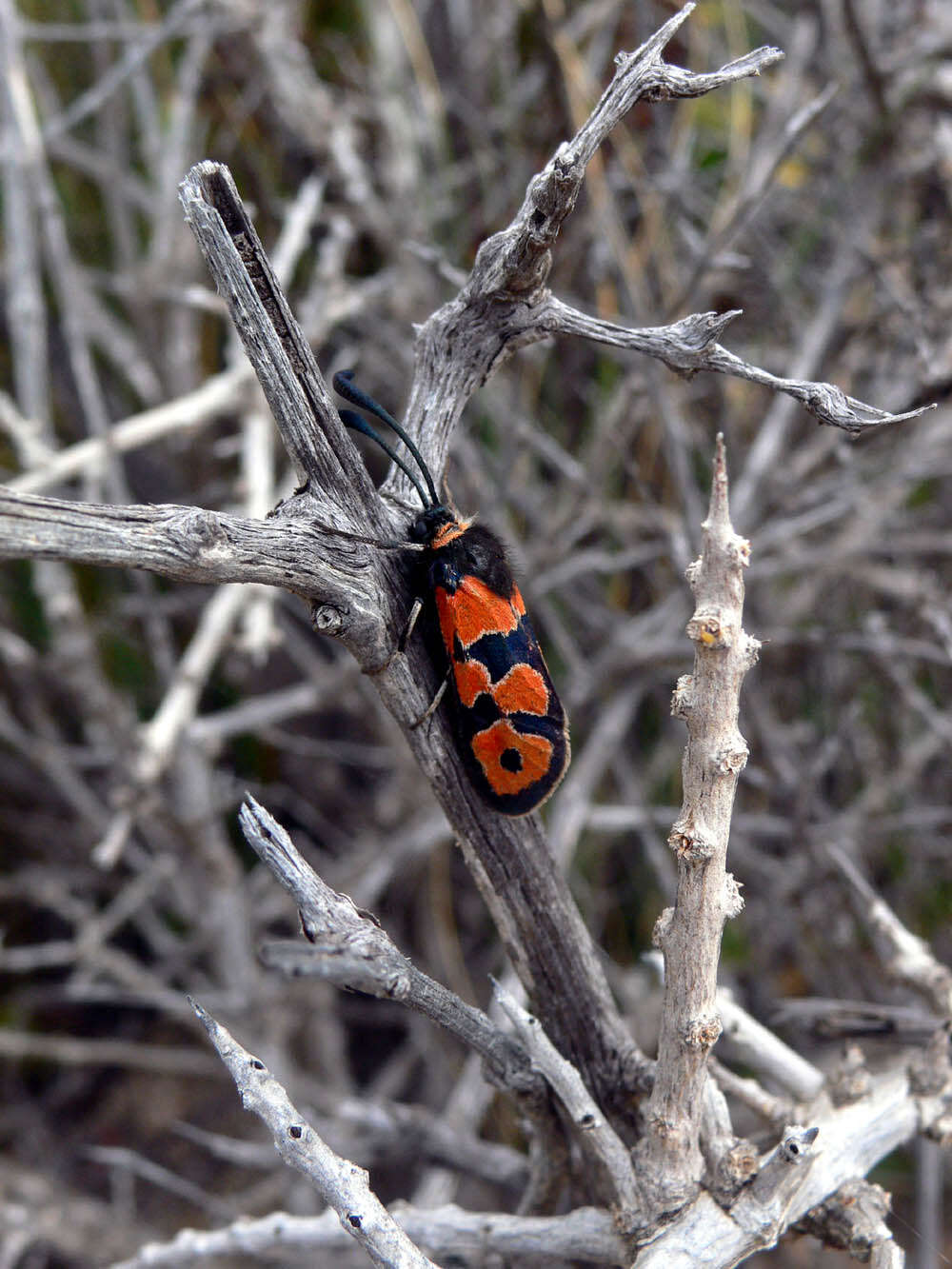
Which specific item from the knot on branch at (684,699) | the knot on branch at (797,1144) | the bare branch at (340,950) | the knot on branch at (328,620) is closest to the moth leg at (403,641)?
the knot on branch at (328,620)

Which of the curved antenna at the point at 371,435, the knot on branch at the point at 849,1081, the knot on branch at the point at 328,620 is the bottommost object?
the knot on branch at the point at 849,1081

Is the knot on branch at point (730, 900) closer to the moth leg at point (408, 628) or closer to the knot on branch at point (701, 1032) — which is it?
the knot on branch at point (701, 1032)

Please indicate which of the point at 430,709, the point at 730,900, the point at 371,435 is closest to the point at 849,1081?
the point at 730,900

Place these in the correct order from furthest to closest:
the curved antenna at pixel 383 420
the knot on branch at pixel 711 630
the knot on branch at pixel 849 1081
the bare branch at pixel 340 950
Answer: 1. the knot on branch at pixel 849 1081
2. the curved antenna at pixel 383 420
3. the knot on branch at pixel 711 630
4. the bare branch at pixel 340 950

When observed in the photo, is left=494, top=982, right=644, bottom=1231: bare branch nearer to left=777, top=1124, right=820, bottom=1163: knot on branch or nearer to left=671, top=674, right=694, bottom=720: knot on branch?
left=777, top=1124, right=820, bottom=1163: knot on branch

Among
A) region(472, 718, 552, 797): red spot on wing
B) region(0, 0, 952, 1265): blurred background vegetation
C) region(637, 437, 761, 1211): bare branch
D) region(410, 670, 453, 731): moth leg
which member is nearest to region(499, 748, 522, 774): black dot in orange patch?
region(472, 718, 552, 797): red spot on wing

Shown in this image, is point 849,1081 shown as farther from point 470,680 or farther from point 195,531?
point 195,531
